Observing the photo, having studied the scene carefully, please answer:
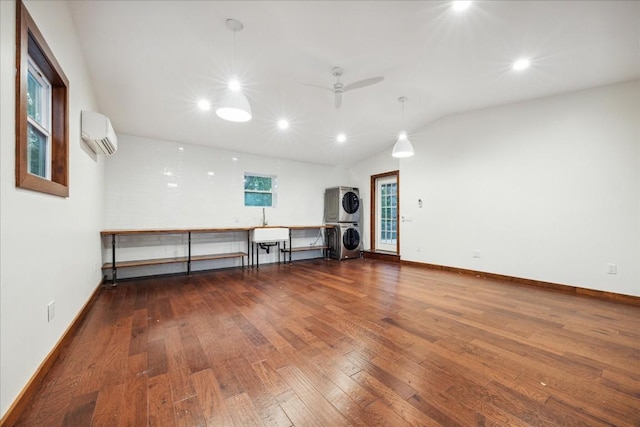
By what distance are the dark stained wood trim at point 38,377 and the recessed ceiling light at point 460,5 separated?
167 inches

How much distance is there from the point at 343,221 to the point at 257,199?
2.33 m

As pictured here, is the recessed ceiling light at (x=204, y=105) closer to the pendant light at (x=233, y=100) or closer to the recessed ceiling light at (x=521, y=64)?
the pendant light at (x=233, y=100)

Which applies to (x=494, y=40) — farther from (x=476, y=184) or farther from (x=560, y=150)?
(x=476, y=184)

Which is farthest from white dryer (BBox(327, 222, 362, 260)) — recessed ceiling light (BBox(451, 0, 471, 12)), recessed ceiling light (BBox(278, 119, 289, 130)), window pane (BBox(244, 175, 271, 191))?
recessed ceiling light (BBox(451, 0, 471, 12))

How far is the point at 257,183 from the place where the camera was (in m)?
6.18

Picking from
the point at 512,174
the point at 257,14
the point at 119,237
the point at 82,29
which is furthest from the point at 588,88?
the point at 119,237

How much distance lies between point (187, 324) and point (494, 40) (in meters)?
4.49

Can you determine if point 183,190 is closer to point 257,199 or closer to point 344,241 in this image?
point 257,199

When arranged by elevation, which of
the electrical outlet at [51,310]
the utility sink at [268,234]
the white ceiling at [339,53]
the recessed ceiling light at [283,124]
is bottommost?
the electrical outlet at [51,310]

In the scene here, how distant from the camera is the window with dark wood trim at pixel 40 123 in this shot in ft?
4.76

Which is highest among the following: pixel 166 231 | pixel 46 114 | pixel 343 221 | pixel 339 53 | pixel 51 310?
pixel 339 53

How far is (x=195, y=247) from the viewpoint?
5.19 meters

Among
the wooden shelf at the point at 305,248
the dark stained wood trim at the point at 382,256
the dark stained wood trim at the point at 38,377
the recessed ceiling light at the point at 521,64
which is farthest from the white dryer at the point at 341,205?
the dark stained wood trim at the point at 38,377

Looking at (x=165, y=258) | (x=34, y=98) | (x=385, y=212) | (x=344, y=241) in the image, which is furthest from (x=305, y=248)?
(x=34, y=98)
